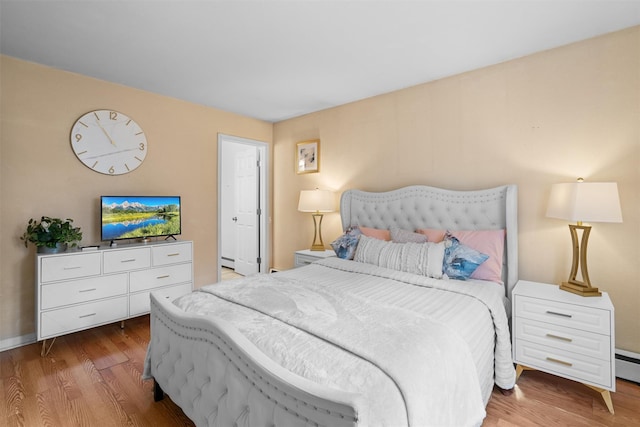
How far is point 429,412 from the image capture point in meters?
1.12

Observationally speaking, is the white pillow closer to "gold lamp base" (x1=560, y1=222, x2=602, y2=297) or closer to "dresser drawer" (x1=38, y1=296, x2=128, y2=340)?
"gold lamp base" (x1=560, y1=222, x2=602, y2=297)

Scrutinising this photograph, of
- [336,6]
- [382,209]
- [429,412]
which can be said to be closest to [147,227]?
[382,209]

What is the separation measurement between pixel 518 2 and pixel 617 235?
1.78 meters

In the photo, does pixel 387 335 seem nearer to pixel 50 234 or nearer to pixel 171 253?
pixel 171 253

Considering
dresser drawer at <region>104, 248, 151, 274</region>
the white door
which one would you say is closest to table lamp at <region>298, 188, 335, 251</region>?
the white door

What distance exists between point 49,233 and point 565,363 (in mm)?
4084

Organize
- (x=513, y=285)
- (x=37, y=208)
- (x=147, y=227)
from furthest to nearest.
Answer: (x=147, y=227), (x=37, y=208), (x=513, y=285)

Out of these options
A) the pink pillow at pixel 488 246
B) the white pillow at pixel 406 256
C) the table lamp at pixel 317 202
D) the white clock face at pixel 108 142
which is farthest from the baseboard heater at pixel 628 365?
the white clock face at pixel 108 142

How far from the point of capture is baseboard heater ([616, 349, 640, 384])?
212 centimetres

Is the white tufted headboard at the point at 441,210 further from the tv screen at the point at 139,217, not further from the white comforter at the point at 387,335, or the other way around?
the tv screen at the point at 139,217

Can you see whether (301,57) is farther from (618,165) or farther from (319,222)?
(618,165)

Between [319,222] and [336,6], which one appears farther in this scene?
[319,222]

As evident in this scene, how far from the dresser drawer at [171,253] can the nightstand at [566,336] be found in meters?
3.16

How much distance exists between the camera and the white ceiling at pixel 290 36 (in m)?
1.95
